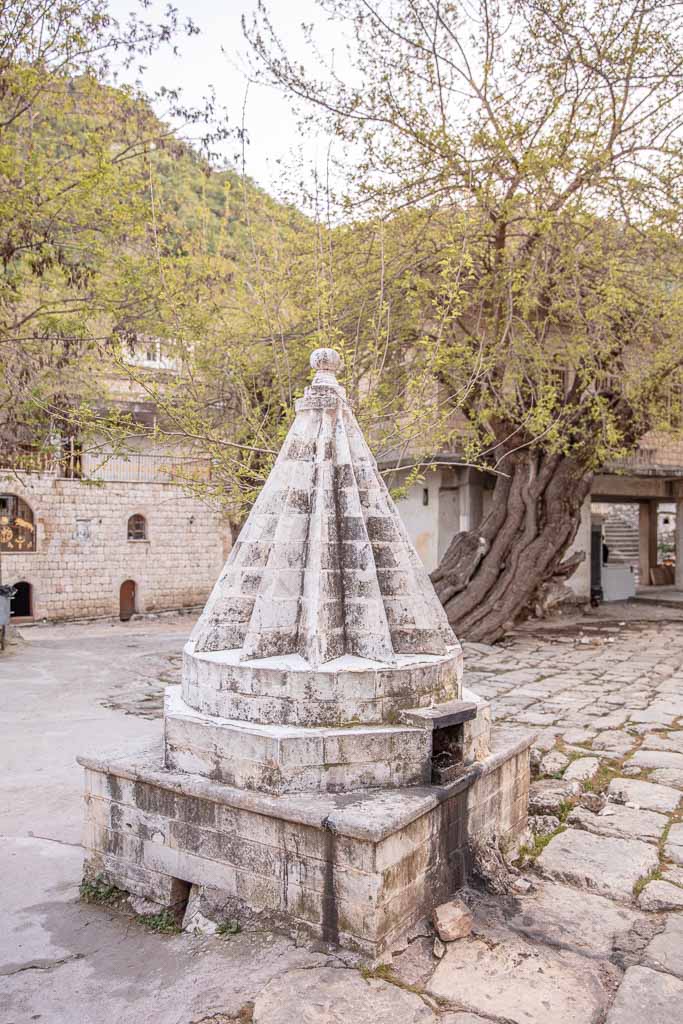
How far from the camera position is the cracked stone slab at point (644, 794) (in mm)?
5211

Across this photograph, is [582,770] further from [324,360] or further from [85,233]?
[85,233]

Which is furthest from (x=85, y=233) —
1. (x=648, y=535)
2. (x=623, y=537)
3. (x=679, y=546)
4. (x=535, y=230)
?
(x=623, y=537)

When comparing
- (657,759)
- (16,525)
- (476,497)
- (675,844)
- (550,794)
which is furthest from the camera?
(16,525)

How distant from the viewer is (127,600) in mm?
20578

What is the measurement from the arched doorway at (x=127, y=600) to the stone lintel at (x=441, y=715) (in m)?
17.8

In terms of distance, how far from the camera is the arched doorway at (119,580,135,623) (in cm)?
2038

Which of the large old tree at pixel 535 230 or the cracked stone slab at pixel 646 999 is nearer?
the cracked stone slab at pixel 646 999

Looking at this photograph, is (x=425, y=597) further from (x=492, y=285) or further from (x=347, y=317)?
(x=492, y=285)

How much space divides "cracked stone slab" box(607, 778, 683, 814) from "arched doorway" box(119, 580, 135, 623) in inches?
661

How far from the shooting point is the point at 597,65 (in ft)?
35.6

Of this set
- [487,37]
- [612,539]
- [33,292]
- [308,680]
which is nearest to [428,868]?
[308,680]

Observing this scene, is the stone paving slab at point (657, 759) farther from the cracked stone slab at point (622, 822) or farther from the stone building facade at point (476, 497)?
the stone building facade at point (476, 497)

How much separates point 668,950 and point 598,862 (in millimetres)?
920

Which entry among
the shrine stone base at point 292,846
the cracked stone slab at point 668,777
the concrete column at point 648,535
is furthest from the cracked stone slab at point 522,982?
the concrete column at point 648,535
